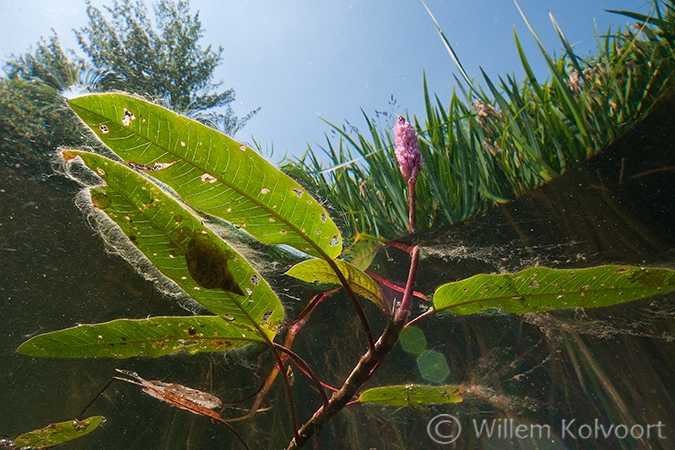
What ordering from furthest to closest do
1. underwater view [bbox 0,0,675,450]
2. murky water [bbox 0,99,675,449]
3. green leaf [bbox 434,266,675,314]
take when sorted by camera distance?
murky water [bbox 0,99,675,449] < underwater view [bbox 0,0,675,450] < green leaf [bbox 434,266,675,314]

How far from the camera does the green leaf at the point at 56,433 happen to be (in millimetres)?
643

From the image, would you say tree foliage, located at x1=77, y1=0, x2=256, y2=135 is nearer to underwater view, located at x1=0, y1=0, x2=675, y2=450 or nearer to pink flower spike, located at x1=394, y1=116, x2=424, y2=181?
underwater view, located at x1=0, y1=0, x2=675, y2=450

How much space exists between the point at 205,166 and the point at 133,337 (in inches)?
12.5

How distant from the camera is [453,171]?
99 centimetres

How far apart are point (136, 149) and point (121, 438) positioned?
3.69 ft

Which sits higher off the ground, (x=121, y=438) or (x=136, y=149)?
(x=136, y=149)

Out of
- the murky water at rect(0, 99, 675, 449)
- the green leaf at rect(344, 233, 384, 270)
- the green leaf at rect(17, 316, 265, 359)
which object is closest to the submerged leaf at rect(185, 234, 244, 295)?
the green leaf at rect(17, 316, 265, 359)

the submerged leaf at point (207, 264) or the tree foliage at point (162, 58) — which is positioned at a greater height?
the tree foliage at point (162, 58)

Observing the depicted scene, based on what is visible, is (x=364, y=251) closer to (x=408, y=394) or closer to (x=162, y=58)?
(x=408, y=394)

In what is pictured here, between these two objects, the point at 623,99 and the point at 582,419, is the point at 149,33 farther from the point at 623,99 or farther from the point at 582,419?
the point at 582,419

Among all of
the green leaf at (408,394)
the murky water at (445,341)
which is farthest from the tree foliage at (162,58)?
the green leaf at (408,394)

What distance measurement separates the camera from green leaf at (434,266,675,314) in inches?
19.4

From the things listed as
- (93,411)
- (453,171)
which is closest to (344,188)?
(453,171)

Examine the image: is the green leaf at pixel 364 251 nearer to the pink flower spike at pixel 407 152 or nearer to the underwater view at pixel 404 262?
the underwater view at pixel 404 262
